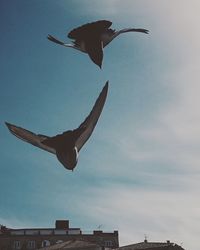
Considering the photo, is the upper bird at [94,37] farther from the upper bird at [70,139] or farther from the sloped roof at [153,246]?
the sloped roof at [153,246]

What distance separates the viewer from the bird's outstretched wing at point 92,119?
3.81m

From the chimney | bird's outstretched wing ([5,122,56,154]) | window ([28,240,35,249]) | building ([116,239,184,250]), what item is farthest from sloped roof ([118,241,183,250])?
bird's outstretched wing ([5,122,56,154])

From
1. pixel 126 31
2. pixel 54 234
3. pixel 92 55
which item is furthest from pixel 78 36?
pixel 54 234

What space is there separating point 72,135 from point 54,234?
59117mm

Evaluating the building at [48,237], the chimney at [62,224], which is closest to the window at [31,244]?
the building at [48,237]

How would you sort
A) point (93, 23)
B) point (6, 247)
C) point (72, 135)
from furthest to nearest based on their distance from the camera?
point (6, 247) → point (93, 23) → point (72, 135)

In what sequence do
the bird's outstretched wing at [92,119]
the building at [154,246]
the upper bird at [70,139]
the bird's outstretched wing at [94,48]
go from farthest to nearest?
1. the building at [154,246]
2. the bird's outstretched wing at [94,48]
3. the bird's outstretched wing at [92,119]
4. the upper bird at [70,139]

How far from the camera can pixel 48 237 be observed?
6081 centimetres

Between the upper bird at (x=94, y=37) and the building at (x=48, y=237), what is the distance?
5757cm

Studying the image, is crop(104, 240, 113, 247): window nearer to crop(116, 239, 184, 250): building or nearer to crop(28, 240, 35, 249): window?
crop(28, 240, 35, 249): window

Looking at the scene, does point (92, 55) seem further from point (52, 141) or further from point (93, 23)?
point (52, 141)

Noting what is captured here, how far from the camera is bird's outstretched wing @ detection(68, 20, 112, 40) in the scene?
12.8ft

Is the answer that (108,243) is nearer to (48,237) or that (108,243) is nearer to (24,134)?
(48,237)

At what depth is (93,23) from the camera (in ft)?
12.9
